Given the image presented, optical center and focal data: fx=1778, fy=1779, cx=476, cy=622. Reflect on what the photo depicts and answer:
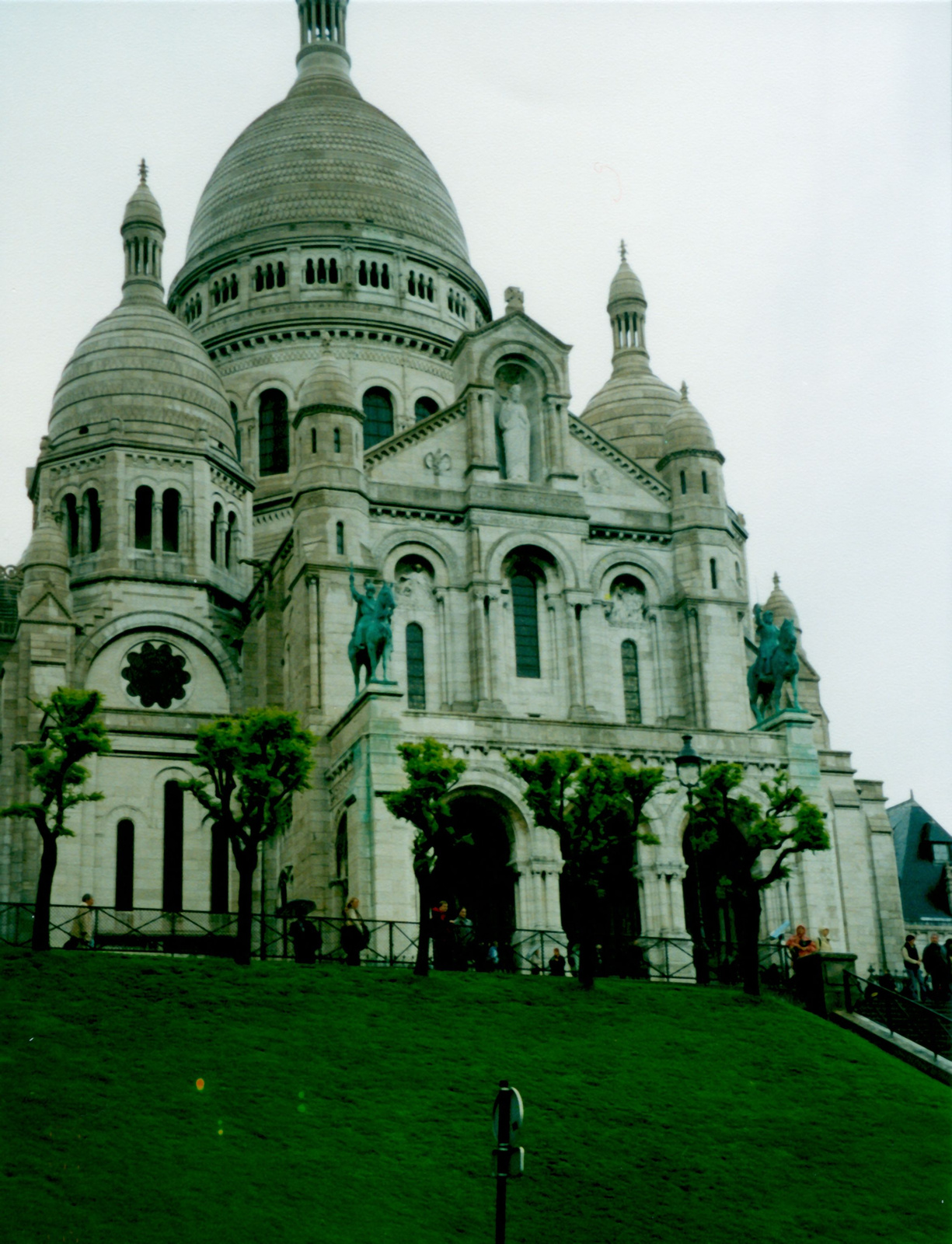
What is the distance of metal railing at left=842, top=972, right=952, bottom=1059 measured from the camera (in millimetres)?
39750

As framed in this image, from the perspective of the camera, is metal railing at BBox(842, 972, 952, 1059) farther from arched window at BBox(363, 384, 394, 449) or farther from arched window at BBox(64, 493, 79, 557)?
arched window at BBox(363, 384, 394, 449)

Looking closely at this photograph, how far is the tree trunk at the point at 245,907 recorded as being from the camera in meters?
38.0

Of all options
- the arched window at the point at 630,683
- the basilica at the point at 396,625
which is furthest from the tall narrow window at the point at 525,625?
the arched window at the point at 630,683

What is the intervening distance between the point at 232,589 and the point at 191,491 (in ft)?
12.6

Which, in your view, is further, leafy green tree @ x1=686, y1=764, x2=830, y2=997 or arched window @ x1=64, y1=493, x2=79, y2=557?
arched window @ x1=64, y1=493, x2=79, y2=557

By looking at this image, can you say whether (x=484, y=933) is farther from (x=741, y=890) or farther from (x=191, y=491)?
(x=191, y=491)

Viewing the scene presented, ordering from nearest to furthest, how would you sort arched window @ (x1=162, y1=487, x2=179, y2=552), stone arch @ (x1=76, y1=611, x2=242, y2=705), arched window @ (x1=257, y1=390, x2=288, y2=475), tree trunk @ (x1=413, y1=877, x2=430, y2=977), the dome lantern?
tree trunk @ (x1=413, y1=877, x2=430, y2=977) → stone arch @ (x1=76, y1=611, x2=242, y2=705) → arched window @ (x1=162, y1=487, x2=179, y2=552) → the dome lantern → arched window @ (x1=257, y1=390, x2=288, y2=475)

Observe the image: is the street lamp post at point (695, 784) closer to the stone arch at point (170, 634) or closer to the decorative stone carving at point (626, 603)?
the decorative stone carving at point (626, 603)

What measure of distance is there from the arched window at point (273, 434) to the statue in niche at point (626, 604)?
22.5 metres

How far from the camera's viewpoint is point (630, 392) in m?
74.9

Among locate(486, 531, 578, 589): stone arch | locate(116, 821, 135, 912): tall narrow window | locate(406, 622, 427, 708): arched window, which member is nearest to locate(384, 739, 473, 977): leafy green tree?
locate(406, 622, 427, 708): arched window

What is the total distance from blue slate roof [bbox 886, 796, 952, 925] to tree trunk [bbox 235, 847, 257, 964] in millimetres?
49261

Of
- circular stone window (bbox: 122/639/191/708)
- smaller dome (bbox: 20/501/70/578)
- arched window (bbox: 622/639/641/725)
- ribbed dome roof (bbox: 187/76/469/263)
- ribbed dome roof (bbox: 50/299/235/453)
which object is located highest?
ribbed dome roof (bbox: 187/76/469/263)

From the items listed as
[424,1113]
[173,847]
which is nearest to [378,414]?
[173,847]
